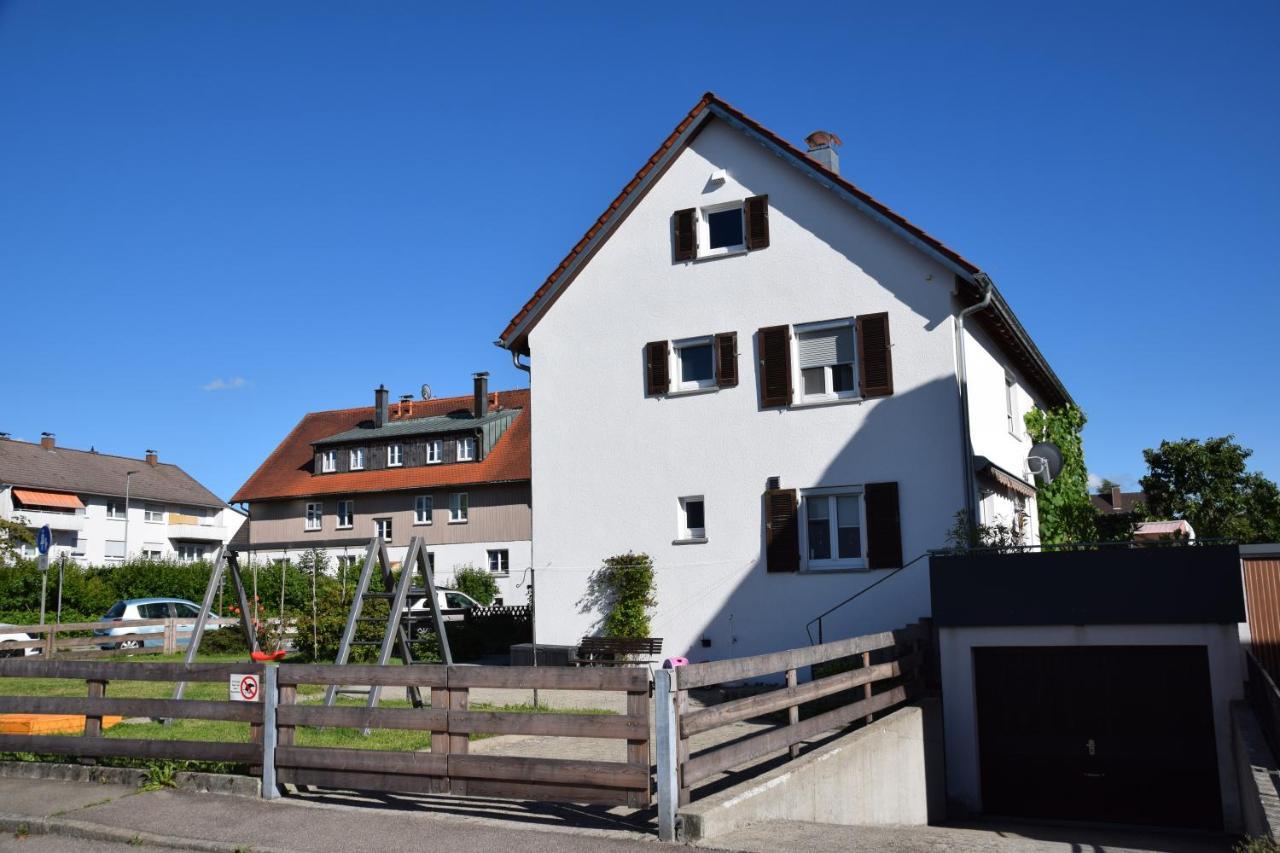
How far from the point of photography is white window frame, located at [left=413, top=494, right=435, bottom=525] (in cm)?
4622

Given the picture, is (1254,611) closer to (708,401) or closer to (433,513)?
(708,401)

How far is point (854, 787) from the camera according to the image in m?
11.0

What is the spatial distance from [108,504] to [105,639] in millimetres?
43905

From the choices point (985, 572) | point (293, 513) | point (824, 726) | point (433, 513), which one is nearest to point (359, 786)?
point (824, 726)

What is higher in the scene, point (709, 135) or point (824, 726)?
point (709, 135)

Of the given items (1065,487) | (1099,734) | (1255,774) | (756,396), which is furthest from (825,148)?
(1255,774)

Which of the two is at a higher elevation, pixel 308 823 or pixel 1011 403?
pixel 1011 403

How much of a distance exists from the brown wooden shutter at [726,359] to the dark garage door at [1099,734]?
646 cm

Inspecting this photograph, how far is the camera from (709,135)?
19.8 m

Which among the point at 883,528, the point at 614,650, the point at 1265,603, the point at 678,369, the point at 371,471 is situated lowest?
the point at 614,650

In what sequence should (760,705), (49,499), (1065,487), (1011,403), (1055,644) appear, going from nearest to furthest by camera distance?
(760,705) < (1055,644) < (1011,403) < (1065,487) < (49,499)

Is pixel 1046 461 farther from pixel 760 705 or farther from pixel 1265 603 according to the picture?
pixel 760 705

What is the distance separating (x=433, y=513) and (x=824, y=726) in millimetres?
36738

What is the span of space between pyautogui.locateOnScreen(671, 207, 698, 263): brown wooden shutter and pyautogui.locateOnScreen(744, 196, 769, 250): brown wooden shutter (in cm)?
99
